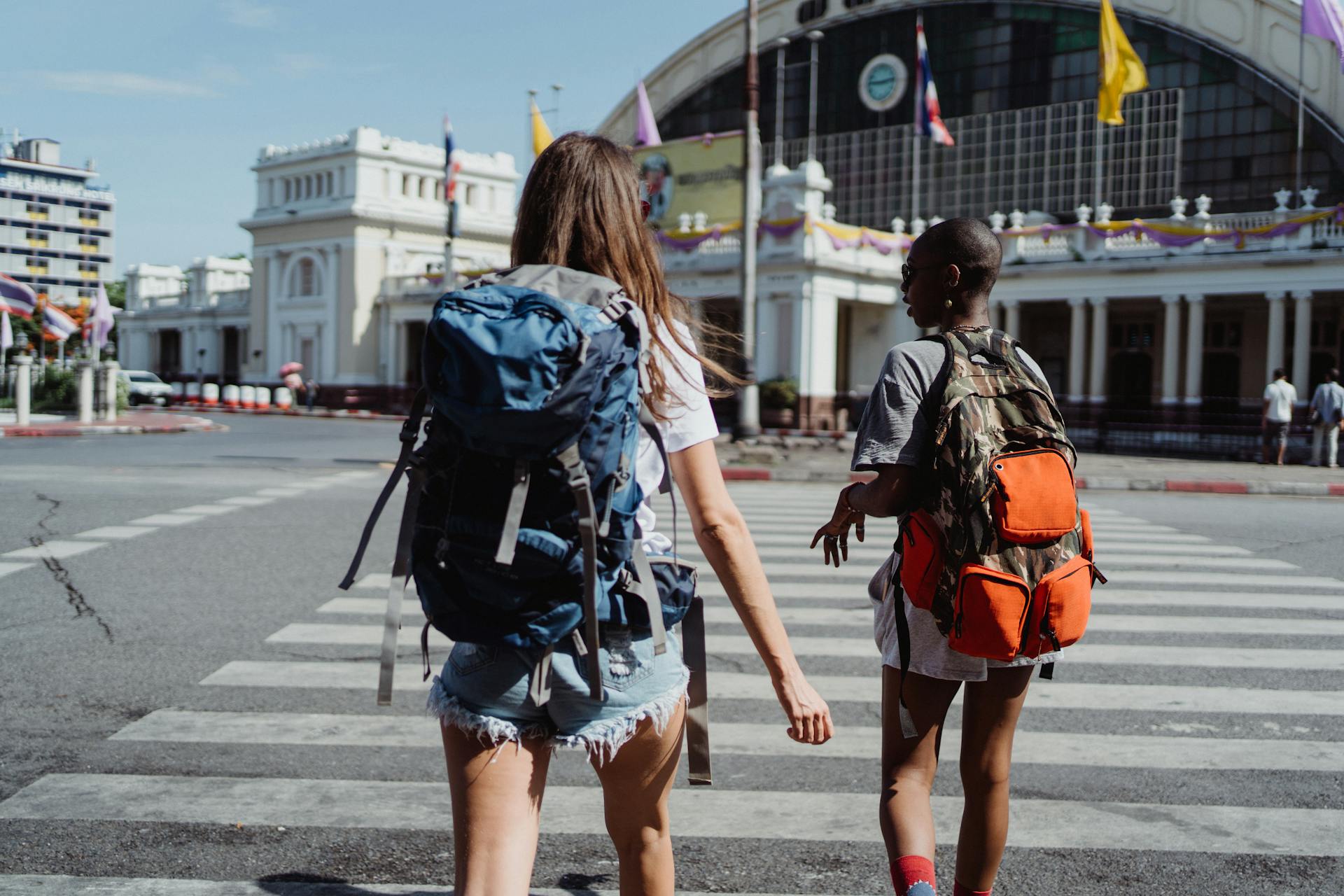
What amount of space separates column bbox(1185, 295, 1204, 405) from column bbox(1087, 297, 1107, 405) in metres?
2.11

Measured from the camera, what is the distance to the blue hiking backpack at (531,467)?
217cm

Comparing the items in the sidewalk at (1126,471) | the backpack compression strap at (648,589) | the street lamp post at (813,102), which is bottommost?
the sidewalk at (1126,471)

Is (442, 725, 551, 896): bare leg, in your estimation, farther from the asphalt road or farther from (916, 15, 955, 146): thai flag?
(916, 15, 955, 146): thai flag

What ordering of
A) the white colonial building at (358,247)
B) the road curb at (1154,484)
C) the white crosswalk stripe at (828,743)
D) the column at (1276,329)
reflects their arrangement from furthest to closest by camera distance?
the white colonial building at (358,247) → the column at (1276,329) → the road curb at (1154,484) → the white crosswalk stripe at (828,743)

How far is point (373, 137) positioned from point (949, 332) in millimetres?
59196

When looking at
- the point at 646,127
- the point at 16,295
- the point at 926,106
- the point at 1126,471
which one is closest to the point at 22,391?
the point at 16,295

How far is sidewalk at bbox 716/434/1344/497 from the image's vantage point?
18953 millimetres

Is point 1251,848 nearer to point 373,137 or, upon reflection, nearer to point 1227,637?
point 1227,637

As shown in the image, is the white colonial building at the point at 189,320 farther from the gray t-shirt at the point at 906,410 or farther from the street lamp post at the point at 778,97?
the gray t-shirt at the point at 906,410

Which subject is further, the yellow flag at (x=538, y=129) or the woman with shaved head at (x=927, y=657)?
the yellow flag at (x=538, y=129)

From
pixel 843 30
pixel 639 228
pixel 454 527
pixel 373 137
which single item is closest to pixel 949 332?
pixel 639 228

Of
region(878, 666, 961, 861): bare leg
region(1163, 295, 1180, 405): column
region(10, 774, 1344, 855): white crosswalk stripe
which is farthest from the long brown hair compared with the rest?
region(1163, 295, 1180, 405): column

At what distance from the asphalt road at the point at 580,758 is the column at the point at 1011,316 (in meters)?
25.2

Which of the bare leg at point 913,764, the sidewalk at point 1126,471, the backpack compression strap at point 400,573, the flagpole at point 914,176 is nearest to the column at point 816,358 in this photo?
the sidewalk at point 1126,471
